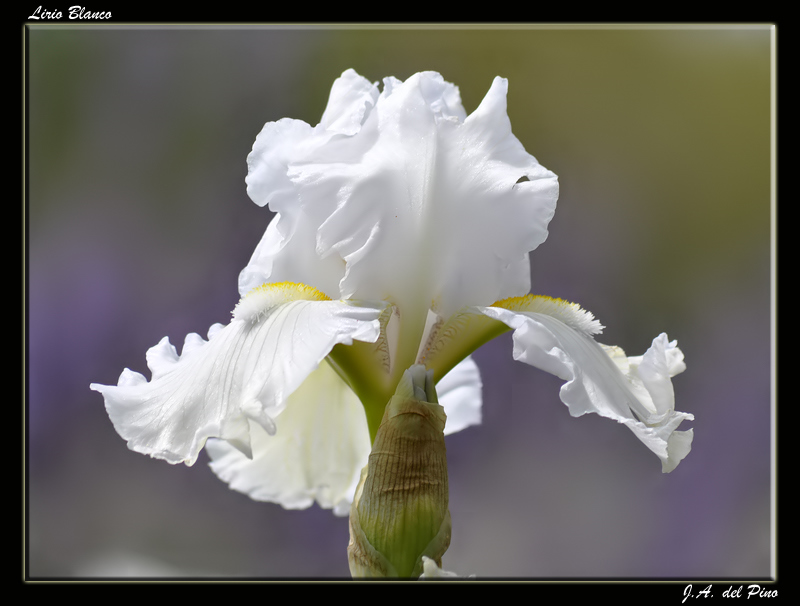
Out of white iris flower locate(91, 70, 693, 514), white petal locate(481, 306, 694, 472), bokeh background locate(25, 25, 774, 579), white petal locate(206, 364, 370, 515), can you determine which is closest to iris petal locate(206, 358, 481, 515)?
white petal locate(206, 364, 370, 515)

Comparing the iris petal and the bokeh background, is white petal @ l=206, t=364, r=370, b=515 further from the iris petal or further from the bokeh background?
the bokeh background

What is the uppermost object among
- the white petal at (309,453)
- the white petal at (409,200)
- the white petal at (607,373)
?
the white petal at (409,200)

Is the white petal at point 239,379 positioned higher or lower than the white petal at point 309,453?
higher

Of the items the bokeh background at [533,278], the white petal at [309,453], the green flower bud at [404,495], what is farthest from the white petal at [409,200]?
the bokeh background at [533,278]

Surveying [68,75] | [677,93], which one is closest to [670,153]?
[677,93]

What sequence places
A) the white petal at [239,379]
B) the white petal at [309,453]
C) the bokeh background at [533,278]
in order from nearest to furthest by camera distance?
the white petal at [239,379] → the white petal at [309,453] → the bokeh background at [533,278]

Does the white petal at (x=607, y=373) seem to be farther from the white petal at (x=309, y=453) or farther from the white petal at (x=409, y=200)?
the white petal at (x=309, y=453)

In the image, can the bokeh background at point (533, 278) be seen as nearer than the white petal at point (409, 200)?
No

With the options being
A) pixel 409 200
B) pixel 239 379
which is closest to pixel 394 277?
pixel 409 200
